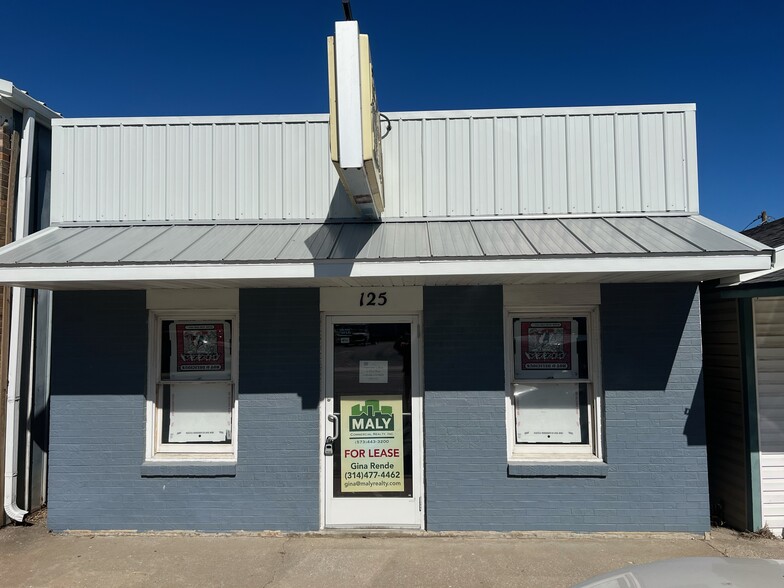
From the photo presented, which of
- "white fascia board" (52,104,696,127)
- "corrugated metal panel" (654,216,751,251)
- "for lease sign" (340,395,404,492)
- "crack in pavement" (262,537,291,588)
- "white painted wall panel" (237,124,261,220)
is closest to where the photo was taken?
"crack in pavement" (262,537,291,588)

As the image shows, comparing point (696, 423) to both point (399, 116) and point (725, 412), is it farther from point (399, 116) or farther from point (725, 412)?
point (399, 116)

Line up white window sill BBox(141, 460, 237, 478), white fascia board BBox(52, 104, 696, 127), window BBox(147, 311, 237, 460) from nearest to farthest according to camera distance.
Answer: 1. white window sill BBox(141, 460, 237, 478)
2. window BBox(147, 311, 237, 460)
3. white fascia board BBox(52, 104, 696, 127)

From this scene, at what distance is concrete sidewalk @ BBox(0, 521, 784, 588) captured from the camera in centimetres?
416

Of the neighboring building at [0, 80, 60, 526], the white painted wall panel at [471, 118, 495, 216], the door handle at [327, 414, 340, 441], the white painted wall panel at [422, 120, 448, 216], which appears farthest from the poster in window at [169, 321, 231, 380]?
the white painted wall panel at [471, 118, 495, 216]

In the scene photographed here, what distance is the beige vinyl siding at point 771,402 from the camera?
194 inches

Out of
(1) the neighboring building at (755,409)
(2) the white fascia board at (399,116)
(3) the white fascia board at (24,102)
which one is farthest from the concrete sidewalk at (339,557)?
(3) the white fascia board at (24,102)

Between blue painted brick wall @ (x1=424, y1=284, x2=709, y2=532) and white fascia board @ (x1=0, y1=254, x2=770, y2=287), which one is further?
blue painted brick wall @ (x1=424, y1=284, x2=709, y2=532)

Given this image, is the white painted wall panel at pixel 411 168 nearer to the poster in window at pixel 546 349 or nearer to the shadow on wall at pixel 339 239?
the shadow on wall at pixel 339 239

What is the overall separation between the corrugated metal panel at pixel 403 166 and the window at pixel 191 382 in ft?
3.95

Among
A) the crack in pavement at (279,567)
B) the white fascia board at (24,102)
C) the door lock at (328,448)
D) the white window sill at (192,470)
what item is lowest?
the crack in pavement at (279,567)

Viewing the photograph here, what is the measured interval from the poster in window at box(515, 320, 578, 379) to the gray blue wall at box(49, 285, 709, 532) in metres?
0.30

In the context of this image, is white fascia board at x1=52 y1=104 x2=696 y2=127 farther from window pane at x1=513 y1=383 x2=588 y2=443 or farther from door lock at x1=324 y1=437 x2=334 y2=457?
door lock at x1=324 y1=437 x2=334 y2=457

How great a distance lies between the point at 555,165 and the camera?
5.33 meters

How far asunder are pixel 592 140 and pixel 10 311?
649 cm
